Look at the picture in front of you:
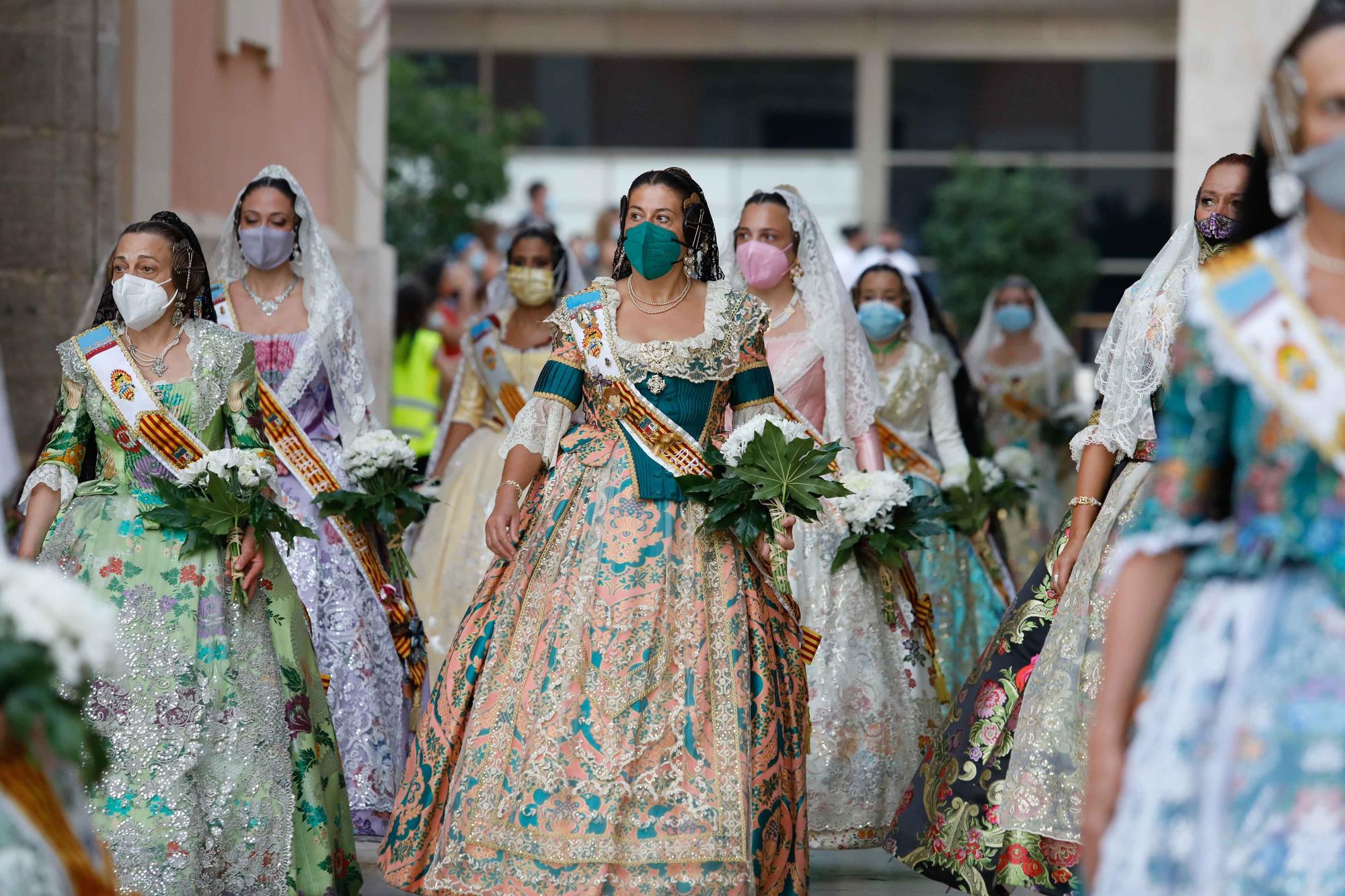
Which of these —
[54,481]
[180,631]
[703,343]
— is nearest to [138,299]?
[54,481]

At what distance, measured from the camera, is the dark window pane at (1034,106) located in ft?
97.4

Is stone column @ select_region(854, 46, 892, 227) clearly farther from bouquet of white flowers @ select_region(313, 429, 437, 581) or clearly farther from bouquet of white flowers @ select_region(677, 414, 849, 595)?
bouquet of white flowers @ select_region(677, 414, 849, 595)

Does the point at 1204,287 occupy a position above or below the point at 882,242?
below

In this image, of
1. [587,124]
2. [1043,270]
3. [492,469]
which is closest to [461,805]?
[492,469]

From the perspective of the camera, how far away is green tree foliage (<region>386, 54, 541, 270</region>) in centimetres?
1942

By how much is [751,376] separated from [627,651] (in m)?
0.95

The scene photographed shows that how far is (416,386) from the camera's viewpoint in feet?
40.1

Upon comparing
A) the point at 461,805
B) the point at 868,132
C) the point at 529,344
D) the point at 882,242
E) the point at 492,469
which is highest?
the point at 868,132

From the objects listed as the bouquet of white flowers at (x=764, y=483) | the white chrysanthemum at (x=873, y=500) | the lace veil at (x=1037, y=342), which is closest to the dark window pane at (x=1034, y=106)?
the lace veil at (x=1037, y=342)

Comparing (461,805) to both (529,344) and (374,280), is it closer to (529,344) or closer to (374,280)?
(529,344)

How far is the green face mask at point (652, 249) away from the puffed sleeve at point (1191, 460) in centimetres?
255

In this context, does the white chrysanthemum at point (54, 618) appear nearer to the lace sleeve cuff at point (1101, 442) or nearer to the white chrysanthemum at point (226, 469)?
the white chrysanthemum at point (226, 469)

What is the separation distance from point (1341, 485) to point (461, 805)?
283 centimetres

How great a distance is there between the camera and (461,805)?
16.5 feet
